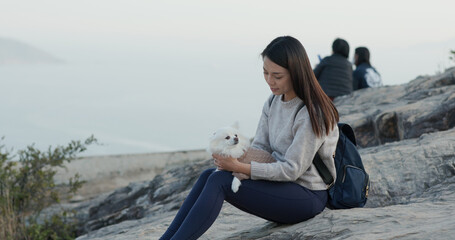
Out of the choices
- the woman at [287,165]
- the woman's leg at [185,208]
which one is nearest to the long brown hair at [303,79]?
the woman at [287,165]

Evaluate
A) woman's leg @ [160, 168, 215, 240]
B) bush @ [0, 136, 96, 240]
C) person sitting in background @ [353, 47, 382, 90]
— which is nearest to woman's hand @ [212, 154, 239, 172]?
woman's leg @ [160, 168, 215, 240]

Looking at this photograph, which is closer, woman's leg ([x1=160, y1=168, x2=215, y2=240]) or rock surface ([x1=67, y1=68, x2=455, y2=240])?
rock surface ([x1=67, y1=68, x2=455, y2=240])

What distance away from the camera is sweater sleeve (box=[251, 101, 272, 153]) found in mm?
3992

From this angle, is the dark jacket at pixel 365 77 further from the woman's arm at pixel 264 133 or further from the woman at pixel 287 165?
the woman at pixel 287 165

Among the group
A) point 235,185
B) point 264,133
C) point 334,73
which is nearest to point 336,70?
point 334,73

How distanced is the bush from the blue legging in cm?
384

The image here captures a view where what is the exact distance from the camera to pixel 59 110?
16.0 metres

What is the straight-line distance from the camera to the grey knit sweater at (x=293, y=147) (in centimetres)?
362

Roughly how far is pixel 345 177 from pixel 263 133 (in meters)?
0.57

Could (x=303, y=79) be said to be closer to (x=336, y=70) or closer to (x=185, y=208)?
(x=185, y=208)

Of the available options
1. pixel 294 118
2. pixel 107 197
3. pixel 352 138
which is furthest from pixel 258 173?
pixel 107 197

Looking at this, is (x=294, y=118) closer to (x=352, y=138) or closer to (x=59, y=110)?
(x=352, y=138)

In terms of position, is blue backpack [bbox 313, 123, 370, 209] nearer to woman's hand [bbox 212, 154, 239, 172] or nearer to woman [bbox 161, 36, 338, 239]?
woman [bbox 161, 36, 338, 239]

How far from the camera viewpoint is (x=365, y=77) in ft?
32.3
